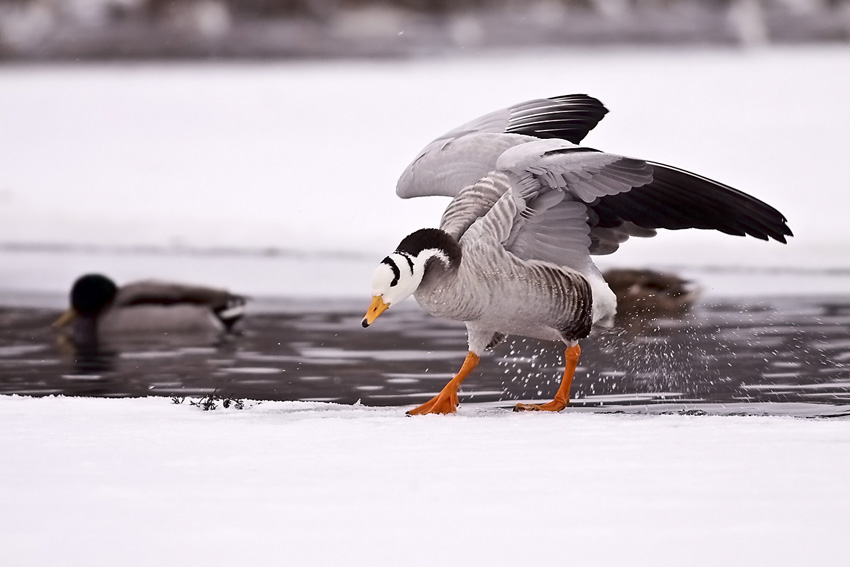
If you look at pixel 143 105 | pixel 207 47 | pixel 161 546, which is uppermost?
pixel 207 47

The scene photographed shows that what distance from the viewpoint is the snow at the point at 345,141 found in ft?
39.4

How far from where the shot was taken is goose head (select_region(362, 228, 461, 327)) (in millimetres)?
4746

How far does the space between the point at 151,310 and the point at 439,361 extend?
2.37m

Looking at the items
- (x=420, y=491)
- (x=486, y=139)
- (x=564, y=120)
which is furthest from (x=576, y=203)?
(x=420, y=491)

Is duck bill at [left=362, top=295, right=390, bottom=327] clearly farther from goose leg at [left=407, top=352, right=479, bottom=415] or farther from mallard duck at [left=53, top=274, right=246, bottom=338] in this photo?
mallard duck at [left=53, top=274, right=246, bottom=338]

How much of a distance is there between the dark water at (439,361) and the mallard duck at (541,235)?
1.59 ft

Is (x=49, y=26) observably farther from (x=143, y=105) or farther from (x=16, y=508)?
(x=16, y=508)

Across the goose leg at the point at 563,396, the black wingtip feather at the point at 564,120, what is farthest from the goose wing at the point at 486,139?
the goose leg at the point at 563,396

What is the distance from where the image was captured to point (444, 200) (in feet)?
43.1

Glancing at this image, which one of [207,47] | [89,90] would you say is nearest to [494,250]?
[89,90]

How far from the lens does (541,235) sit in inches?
202

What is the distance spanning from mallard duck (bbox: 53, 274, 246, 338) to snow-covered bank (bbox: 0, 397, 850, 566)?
3.45 meters

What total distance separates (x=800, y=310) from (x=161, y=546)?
5.95 metres

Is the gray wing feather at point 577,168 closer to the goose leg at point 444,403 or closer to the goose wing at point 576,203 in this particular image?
the goose wing at point 576,203
